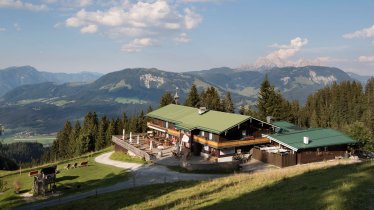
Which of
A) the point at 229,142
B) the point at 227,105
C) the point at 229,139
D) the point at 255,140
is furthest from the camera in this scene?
the point at 227,105

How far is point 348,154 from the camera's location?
164ft

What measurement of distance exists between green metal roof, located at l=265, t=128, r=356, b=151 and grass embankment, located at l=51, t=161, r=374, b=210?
1759 cm

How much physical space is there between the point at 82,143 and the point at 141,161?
58720 mm

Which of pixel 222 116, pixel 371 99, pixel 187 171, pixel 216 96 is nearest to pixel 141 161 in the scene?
pixel 187 171

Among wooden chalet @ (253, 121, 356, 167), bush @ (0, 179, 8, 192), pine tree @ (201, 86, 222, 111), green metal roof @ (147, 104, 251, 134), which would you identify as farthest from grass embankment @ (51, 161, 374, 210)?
pine tree @ (201, 86, 222, 111)

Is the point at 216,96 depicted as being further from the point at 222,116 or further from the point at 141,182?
the point at 141,182

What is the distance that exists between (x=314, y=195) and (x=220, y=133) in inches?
1170

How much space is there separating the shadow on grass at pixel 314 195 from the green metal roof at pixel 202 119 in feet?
82.9

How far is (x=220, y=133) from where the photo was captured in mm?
48406

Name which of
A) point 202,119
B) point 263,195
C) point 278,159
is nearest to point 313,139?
point 278,159

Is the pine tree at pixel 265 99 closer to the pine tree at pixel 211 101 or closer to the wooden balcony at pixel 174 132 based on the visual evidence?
the pine tree at pixel 211 101

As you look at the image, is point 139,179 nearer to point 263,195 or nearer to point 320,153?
point 263,195

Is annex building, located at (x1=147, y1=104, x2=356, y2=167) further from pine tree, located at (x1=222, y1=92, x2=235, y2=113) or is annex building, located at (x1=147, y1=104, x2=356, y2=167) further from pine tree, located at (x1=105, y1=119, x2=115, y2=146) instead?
pine tree, located at (x1=105, y1=119, x2=115, y2=146)

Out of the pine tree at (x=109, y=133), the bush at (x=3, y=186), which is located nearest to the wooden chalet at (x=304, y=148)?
the bush at (x=3, y=186)
